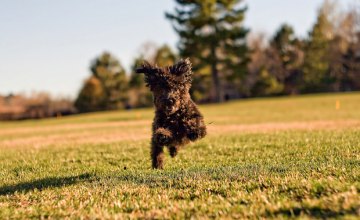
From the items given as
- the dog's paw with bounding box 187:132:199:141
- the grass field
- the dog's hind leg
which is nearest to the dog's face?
the dog's paw with bounding box 187:132:199:141

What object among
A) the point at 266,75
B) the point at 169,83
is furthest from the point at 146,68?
the point at 266,75

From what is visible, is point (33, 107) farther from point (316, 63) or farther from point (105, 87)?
point (316, 63)

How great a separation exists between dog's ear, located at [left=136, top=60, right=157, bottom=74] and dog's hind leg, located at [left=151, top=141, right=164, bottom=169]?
5.54 ft

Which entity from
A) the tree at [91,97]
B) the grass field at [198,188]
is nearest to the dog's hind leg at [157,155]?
the grass field at [198,188]

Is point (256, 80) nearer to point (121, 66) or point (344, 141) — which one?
point (121, 66)

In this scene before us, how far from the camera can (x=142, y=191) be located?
7.19 m

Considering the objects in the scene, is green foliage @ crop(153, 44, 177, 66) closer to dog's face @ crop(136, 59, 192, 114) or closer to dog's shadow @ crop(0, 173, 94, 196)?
dog's face @ crop(136, 59, 192, 114)

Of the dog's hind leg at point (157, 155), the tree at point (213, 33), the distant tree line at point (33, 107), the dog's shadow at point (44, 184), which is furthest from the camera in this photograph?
the distant tree line at point (33, 107)

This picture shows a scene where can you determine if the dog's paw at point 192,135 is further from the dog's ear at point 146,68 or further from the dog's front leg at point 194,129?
the dog's ear at point 146,68

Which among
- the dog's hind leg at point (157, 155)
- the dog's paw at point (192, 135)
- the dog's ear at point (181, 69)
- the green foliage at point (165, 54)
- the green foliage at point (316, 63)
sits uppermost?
the green foliage at point (165, 54)

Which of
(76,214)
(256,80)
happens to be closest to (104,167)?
(76,214)

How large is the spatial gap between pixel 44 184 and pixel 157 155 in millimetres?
2572

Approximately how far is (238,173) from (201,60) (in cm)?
5521

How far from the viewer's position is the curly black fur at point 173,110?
873 cm
